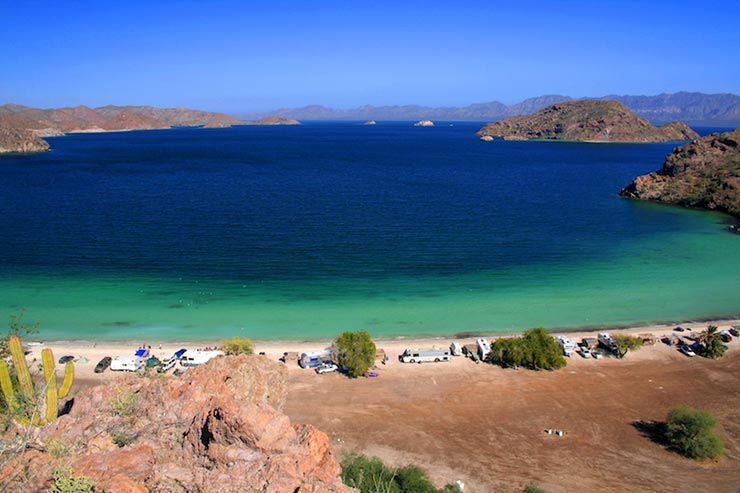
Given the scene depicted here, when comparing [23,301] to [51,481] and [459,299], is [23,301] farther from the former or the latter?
[51,481]

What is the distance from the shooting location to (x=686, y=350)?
35281 mm

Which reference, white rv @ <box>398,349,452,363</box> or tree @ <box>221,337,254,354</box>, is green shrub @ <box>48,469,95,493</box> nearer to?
tree @ <box>221,337,254,354</box>

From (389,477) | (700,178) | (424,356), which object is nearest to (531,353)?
(424,356)

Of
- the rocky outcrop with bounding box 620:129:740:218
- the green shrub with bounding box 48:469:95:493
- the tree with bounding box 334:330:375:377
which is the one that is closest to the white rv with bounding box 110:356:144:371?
the tree with bounding box 334:330:375:377

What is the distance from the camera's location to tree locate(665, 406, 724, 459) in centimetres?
2391

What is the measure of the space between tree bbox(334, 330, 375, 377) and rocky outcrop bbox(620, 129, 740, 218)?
3090 inches

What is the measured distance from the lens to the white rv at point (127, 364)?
31641 millimetres

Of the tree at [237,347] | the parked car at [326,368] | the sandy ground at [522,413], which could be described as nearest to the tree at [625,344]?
the sandy ground at [522,413]

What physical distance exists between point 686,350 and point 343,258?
3214cm

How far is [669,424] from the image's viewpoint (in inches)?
1000

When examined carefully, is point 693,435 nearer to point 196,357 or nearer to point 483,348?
point 483,348

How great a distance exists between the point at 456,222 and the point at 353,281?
28350 mm

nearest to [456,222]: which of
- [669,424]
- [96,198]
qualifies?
[669,424]

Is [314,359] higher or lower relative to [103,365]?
lower
